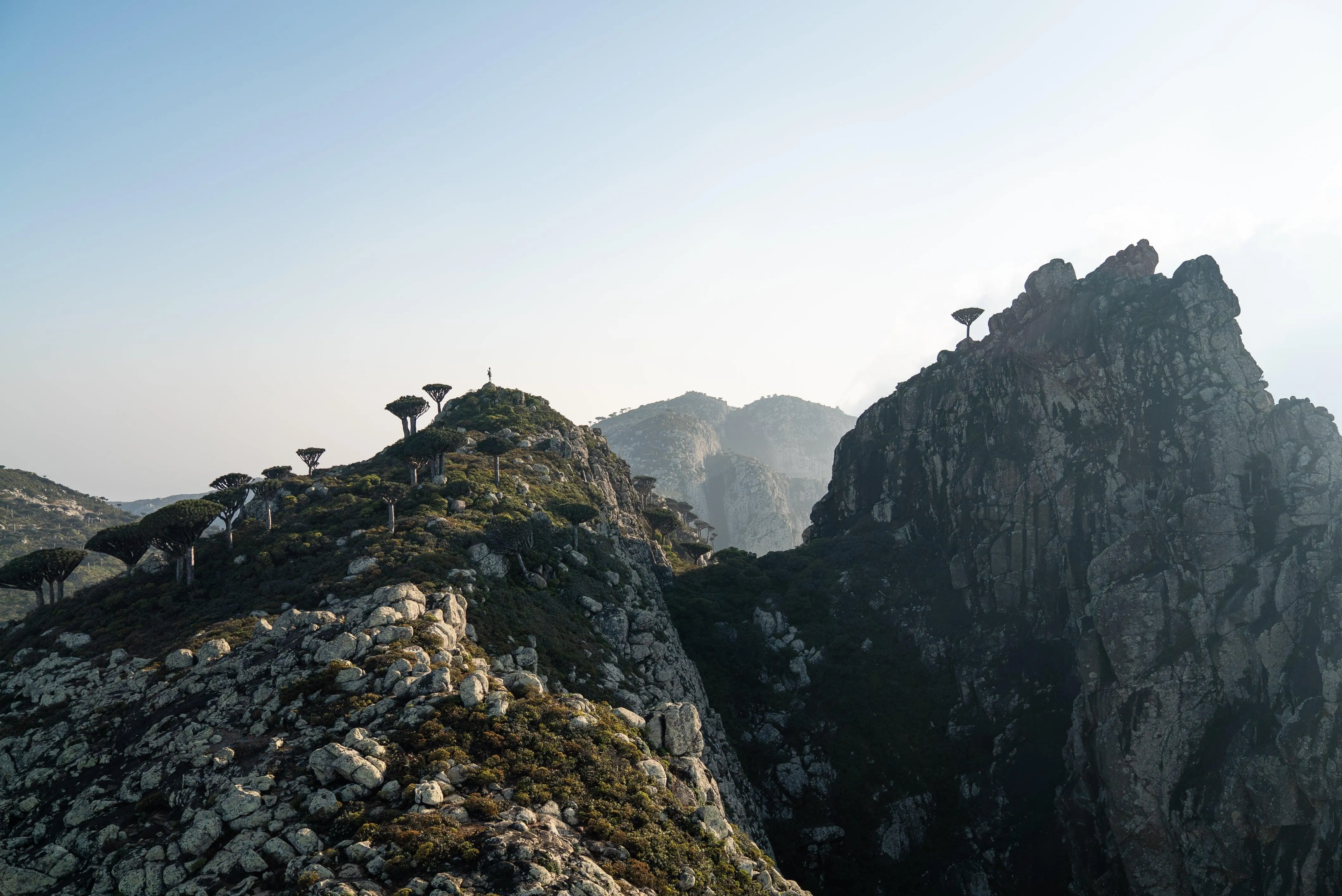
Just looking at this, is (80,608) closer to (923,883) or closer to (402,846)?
(402,846)

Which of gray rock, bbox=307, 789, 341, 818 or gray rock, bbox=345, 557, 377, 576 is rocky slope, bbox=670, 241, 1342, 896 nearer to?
gray rock, bbox=345, 557, 377, 576

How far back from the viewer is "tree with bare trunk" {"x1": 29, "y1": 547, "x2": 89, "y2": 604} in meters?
67.9

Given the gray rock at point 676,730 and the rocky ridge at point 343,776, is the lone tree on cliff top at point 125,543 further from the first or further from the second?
the gray rock at point 676,730

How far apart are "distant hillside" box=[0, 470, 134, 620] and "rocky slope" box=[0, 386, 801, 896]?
4066 inches

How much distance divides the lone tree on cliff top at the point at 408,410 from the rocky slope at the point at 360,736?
36256mm

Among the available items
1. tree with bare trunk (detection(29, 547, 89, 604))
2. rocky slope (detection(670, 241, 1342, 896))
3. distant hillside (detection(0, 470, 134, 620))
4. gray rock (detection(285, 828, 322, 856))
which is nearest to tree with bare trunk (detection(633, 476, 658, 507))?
rocky slope (detection(670, 241, 1342, 896))

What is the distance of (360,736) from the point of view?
3562cm

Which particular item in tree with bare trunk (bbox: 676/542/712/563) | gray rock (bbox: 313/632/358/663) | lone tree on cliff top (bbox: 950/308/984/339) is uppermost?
lone tree on cliff top (bbox: 950/308/984/339)

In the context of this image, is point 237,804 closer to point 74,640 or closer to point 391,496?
point 74,640

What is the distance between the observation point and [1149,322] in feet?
278

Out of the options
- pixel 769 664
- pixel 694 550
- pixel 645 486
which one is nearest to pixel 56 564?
pixel 769 664

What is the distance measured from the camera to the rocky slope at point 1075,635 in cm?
6384

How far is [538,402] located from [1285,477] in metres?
99.1

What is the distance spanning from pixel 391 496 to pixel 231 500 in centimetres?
1658
